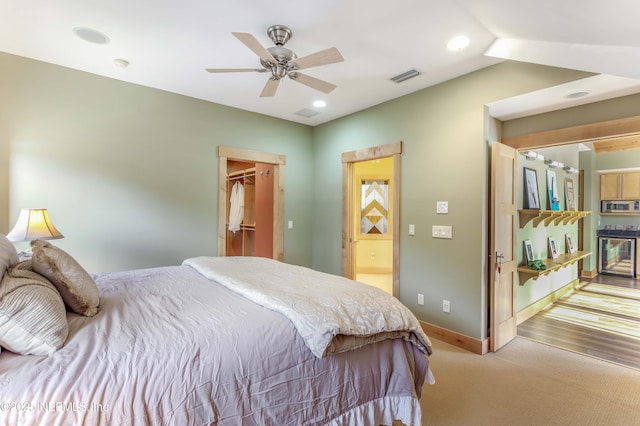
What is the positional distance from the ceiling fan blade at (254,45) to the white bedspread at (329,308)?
1549 millimetres

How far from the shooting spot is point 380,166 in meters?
6.91

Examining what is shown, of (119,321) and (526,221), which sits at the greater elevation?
(526,221)

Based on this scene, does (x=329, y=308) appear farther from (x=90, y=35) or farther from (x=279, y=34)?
(x=90, y=35)

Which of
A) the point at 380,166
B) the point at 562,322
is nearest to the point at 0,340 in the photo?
the point at 562,322

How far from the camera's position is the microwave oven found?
638cm

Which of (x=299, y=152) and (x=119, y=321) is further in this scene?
(x=299, y=152)

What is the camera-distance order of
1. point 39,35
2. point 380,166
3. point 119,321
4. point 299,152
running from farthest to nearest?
point 380,166
point 299,152
point 39,35
point 119,321

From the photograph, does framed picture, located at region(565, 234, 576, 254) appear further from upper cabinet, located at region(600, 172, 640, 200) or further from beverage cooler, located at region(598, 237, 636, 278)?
upper cabinet, located at region(600, 172, 640, 200)

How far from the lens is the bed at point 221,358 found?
1038 millimetres

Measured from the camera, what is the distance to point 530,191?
4090 mm

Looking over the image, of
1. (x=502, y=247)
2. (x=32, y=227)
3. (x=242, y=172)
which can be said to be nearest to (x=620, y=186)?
(x=502, y=247)

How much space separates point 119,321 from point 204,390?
595mm

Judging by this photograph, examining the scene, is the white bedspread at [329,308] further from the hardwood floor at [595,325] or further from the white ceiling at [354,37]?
the hardwood floor at [595,325]

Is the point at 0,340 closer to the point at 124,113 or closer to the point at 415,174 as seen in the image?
the point at 124,113
